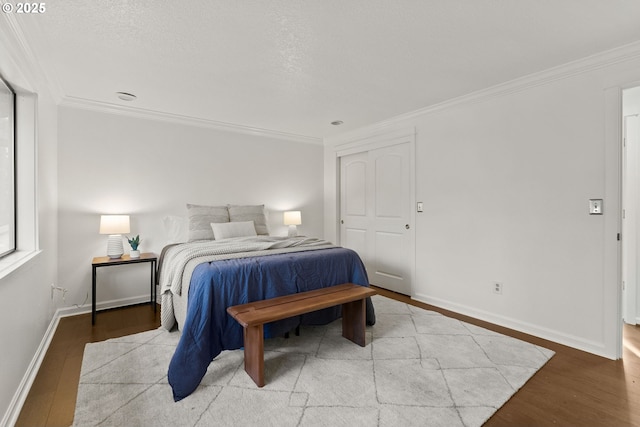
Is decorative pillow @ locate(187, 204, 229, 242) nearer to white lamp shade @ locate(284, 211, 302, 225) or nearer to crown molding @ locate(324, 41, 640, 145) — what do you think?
white lamp shade @ locate(284, 211, 302, 225)

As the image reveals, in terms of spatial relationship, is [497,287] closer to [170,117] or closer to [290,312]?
[290,312]

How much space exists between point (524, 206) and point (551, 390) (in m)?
1.55

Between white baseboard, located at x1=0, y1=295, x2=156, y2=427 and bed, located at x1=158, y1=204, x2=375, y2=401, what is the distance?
0.76 m

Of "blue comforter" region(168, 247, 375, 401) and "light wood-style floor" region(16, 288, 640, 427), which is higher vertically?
"blue comforter" region(168, 247, 375, 401)

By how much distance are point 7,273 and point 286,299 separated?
5.22 feet

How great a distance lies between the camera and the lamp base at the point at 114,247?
3.35 m

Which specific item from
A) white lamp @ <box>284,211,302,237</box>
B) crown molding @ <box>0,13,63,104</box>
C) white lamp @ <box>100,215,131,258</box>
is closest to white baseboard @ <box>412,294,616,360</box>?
white lamp @ <box>284,211,302,237</box>

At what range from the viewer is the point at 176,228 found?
12.6 ft

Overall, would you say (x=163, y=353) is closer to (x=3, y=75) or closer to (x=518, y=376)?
(x=3, y=75)

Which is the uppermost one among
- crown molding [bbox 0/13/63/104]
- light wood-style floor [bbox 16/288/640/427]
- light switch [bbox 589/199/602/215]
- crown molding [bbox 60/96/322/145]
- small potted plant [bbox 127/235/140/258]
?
crown molding [bbox 60/96/322/145]

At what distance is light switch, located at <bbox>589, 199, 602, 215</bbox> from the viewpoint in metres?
2.47

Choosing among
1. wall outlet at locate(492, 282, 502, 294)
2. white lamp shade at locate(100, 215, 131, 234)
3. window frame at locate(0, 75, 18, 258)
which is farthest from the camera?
white lamp shade at locate(100, 215, 131, 234)

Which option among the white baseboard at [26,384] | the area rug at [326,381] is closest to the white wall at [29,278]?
the white baseboard at [26,384]

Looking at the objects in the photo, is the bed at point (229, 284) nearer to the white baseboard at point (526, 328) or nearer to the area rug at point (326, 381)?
the area rug at point (326, 381)
